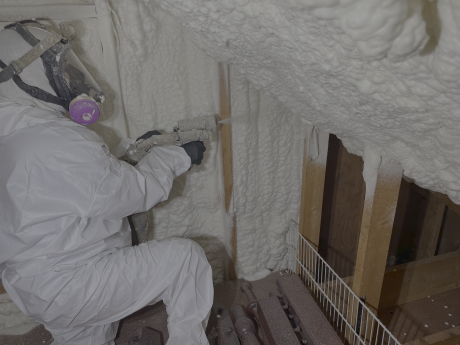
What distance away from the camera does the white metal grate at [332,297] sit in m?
1.35

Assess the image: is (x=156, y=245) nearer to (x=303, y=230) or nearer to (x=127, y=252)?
(x=127, y=252)

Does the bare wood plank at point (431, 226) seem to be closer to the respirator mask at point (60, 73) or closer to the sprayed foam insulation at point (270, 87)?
the sprayed foam insulation at point (270, 87)

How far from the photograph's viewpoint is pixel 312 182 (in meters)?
1.57

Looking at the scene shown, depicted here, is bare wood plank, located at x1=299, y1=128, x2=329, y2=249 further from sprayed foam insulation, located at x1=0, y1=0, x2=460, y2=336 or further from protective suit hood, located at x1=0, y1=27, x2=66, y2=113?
protective suit hood, located at x1=0, y1=27, x2=66, y2=113

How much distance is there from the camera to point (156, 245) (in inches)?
48.3

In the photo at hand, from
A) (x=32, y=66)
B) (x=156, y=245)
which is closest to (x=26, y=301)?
(x=156, y=245)

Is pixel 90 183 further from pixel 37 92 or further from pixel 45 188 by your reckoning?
A: pixel 37 92

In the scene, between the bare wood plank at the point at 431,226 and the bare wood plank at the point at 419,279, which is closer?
the bare wood plank at the point at 419,279

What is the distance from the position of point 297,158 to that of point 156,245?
751 millimetres

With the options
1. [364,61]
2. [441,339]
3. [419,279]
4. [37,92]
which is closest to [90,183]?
[37,92]

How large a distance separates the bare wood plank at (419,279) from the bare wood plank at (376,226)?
0.51m

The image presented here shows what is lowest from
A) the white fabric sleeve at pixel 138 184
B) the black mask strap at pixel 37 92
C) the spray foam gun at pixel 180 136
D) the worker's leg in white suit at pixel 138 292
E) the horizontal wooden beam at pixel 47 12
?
the worker's leg in white suit at pixel 138 292

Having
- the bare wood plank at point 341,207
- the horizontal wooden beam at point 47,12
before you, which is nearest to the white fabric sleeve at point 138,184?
the horizontal wooden beam at point 47,12

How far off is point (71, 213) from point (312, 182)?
98 cm
